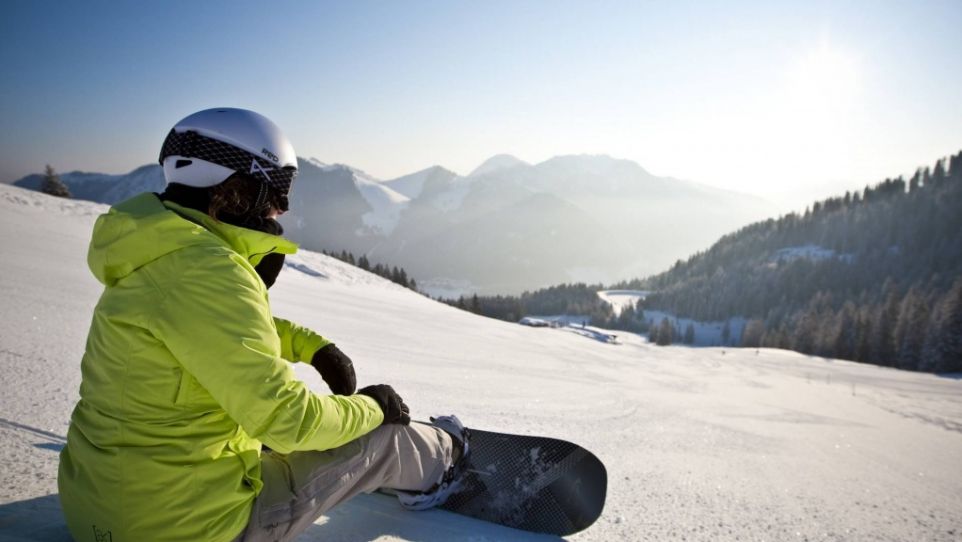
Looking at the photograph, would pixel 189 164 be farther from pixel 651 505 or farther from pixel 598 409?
pixel 598 409

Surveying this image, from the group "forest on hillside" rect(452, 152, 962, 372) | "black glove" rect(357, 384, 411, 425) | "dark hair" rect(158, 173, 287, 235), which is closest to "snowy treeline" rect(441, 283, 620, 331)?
"forest on hillside" rect(452, 152, 962, 372)

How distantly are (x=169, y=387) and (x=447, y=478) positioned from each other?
5.94 ft

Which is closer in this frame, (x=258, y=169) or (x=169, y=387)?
(x=169, y=387)

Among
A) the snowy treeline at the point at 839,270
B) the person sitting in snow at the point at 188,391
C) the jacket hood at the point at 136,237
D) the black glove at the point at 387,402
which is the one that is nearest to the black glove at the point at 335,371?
the black glove at the point at 387,402

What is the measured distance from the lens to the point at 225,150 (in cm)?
213

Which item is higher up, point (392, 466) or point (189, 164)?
point (189, 164)

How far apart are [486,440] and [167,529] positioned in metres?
1.98

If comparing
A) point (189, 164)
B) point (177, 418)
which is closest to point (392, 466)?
point (177, 418)

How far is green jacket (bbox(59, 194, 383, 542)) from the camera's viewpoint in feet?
5.28

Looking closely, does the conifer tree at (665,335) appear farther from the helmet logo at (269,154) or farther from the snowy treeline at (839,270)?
the helmet logo at (269,154)

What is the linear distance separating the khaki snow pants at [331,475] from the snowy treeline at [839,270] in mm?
78059

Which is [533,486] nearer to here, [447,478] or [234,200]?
[447,478]

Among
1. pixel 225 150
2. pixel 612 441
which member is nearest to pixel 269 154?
pixel 225 150

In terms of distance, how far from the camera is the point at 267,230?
2143 mm
